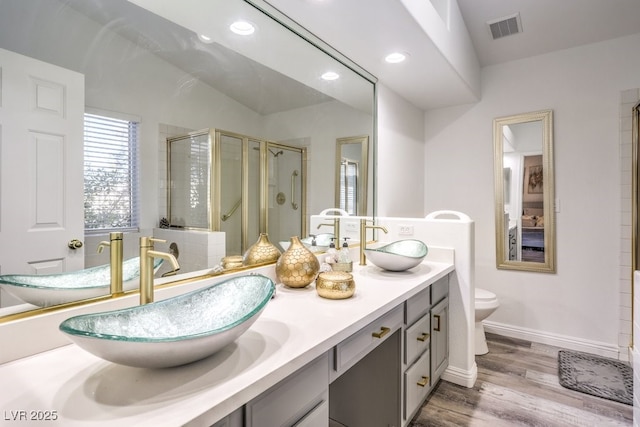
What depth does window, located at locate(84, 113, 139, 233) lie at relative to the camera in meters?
1.01

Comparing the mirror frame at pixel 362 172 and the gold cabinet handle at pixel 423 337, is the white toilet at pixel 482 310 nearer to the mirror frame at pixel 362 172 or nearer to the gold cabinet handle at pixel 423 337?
the gold cabinet handle at pixel 423 337

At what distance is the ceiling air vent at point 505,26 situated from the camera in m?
2.47

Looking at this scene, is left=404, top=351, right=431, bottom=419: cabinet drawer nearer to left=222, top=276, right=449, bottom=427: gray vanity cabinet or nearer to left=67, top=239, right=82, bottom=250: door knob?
left=222, top=276, right=449, bottom=427: gray vanity cabinet

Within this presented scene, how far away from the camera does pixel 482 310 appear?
7.97 feet

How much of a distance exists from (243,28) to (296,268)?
1.18m

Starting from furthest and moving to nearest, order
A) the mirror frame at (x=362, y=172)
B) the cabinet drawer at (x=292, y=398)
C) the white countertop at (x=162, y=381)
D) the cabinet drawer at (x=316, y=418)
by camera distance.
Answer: the mirror frame at (x=362, y=172), the cabinet drawer at (x=316, y=418), the cabinet drawer at (x=292, y=398), the white countertop at (x=162, y=381)

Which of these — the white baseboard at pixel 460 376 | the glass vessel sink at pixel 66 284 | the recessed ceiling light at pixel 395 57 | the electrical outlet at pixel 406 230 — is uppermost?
the recessed ceiling light at pixel 395 57

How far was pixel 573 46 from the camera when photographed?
2621 mm

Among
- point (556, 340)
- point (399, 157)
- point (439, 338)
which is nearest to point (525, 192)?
point (399, 157)

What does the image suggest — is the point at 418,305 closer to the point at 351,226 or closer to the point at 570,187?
the point at 351,226

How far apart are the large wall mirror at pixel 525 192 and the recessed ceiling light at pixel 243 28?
7.78 feet

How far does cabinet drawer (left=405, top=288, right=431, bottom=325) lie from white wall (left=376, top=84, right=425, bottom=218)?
2.91 ft

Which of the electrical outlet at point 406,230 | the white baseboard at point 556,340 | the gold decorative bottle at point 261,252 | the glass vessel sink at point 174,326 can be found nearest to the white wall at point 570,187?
the white baseboard at point 556,340

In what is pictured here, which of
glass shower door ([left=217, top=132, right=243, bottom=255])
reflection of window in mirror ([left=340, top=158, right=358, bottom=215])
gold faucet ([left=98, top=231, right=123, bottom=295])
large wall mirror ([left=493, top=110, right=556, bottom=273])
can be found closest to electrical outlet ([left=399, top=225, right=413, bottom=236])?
reflection of window in mirror ([left=340, top=158, right=358, bottom=215])
